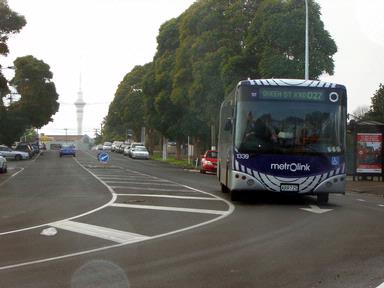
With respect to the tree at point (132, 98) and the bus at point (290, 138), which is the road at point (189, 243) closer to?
the bus at point (290, 138)

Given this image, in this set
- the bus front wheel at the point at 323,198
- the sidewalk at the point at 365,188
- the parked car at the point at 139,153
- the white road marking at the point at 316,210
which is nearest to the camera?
the white road marking at the point at 316,210

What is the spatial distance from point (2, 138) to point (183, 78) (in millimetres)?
34386

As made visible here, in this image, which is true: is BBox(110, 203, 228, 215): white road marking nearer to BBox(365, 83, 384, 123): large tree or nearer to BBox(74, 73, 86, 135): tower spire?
BBox(365, 83, 384, 123): large tree

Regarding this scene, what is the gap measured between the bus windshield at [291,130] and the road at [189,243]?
61.1 inches

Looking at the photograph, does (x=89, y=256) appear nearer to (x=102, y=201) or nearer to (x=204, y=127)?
(x=102, y=201)

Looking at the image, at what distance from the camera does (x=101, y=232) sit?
11.5 m

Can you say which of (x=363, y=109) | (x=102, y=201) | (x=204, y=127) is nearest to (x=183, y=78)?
(x=204, y=127)

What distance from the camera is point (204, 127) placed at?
164 ft

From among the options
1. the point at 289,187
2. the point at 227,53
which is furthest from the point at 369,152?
the point at 289,187

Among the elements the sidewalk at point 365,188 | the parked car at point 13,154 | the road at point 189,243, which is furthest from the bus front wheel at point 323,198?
A: the parked car at point 13,154

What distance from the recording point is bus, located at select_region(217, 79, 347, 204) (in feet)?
52.4

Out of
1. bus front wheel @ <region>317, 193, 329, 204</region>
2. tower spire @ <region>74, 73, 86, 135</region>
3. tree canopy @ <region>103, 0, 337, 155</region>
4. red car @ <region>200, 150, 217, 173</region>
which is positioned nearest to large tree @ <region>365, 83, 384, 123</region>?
tree canopy @ <region>103, 0, 337, 155</region>

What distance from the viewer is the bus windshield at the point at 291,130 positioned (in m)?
16.0

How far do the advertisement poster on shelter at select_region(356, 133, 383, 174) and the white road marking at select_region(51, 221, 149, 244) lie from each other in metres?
19.1
